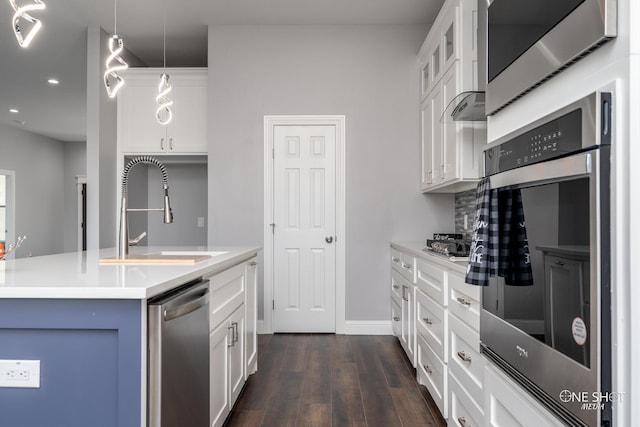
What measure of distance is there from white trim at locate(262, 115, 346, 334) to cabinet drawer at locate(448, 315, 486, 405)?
1.98 metres

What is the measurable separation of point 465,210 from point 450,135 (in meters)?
0.99

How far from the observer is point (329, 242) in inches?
158

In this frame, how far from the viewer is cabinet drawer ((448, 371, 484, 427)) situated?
1.67 metres

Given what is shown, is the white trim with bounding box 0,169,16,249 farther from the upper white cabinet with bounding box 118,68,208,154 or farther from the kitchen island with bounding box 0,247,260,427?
the kitchen island with bounding box 0,247,260,427

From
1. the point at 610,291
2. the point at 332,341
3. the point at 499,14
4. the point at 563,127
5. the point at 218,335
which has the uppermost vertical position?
the point at 499,14

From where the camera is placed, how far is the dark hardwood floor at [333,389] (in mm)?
2250

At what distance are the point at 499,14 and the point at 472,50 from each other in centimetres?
150

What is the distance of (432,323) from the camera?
240 centimetres

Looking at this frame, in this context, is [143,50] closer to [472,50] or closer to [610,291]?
[472,50]

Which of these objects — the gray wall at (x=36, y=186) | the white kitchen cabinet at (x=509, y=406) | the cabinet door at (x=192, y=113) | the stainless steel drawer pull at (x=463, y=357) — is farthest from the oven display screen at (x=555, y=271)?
the gray wall at (x=36, y=186)

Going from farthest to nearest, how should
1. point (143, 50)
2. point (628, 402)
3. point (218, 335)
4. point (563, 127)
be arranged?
point (143, 50), point (218, 335), point (563, 127), point (628, 402)

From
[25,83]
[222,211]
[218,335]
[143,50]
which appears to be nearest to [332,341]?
[222,211]

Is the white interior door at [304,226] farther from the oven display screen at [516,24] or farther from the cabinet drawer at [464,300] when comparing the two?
the oven display screen at [516,24]

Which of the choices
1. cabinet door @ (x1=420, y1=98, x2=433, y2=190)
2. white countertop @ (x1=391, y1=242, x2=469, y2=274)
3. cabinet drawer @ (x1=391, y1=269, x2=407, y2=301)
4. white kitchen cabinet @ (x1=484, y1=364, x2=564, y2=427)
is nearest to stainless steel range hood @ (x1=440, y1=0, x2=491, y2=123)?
cabinet door @ (x1=420, y1=98, x2=433, y2=190)
